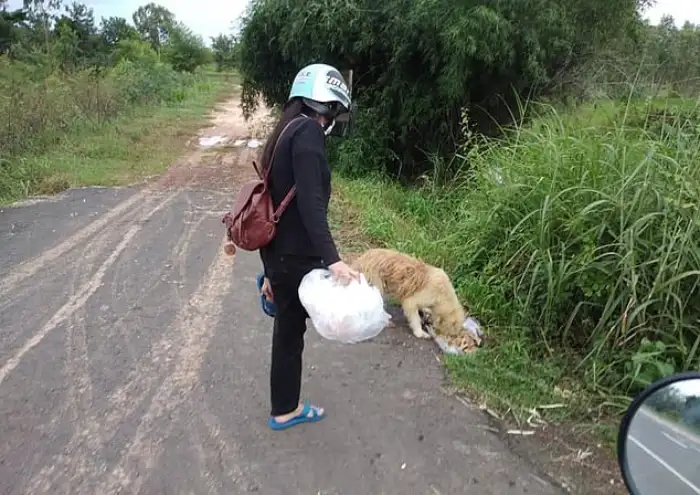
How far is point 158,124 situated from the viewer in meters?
18.5

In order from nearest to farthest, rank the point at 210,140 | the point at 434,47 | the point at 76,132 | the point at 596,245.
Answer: the point at 596,245 → the point at 434,47 → the point at 76,132 → the point at 210,140

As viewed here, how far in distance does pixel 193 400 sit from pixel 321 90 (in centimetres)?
197

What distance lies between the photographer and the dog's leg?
4.61m

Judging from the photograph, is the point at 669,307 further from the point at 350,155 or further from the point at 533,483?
the point at 350,155

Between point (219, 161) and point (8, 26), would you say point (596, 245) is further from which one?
point (8, 26)

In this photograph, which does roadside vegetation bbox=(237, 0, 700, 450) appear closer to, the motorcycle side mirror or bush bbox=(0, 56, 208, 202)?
the motorcycle side mirror

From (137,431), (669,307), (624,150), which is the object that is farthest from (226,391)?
(624,150)

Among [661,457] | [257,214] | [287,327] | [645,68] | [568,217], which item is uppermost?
[645,68]

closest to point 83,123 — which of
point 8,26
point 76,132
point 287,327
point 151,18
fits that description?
point 76,132

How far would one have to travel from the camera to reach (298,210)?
2840mm

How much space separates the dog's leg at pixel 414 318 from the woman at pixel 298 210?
1.57 metres

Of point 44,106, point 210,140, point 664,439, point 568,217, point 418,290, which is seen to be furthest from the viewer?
point 210,140

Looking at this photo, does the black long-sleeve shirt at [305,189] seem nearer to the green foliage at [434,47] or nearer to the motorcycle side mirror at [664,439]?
the motorcycle side mirror at [664,439]

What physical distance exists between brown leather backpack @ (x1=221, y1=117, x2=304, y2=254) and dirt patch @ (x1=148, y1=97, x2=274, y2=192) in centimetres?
755
